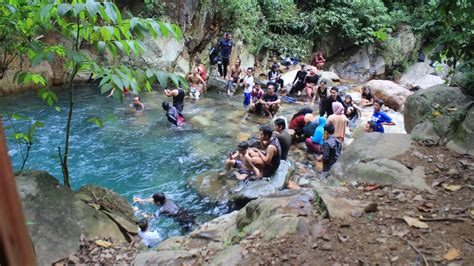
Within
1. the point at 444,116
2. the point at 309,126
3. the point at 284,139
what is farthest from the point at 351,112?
the point at 444,116

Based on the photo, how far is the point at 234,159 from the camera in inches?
311

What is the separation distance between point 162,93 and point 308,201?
1122 cm

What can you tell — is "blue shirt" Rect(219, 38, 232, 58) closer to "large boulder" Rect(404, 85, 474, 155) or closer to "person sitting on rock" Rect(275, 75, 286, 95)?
"person sitting on rock" Rect(275, 75, 286, 95)

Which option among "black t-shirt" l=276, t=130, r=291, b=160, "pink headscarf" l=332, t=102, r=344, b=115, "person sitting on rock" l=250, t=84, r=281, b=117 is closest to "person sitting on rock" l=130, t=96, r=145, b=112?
"person sitting on rock" l=250, t=84, r=281, b=117

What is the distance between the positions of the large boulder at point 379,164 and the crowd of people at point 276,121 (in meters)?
1.42

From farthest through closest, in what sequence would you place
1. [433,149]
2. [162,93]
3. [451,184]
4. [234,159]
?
1. [162,93]
2. [234,159]
3. [433,149]
4. [451,184]

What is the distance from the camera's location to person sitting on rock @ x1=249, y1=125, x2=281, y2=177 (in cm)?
700

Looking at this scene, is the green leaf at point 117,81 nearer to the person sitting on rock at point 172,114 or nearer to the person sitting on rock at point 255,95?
the person sitting on rock at point 172,114

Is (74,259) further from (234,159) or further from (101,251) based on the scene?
(234,159)

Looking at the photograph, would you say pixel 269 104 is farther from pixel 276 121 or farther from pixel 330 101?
pixel 276 121

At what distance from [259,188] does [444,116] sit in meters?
3.45

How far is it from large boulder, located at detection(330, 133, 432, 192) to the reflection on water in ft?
8.22

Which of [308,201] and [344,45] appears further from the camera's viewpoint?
[344,45]

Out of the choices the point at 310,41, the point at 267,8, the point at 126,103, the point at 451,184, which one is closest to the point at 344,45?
the point at 310,41
